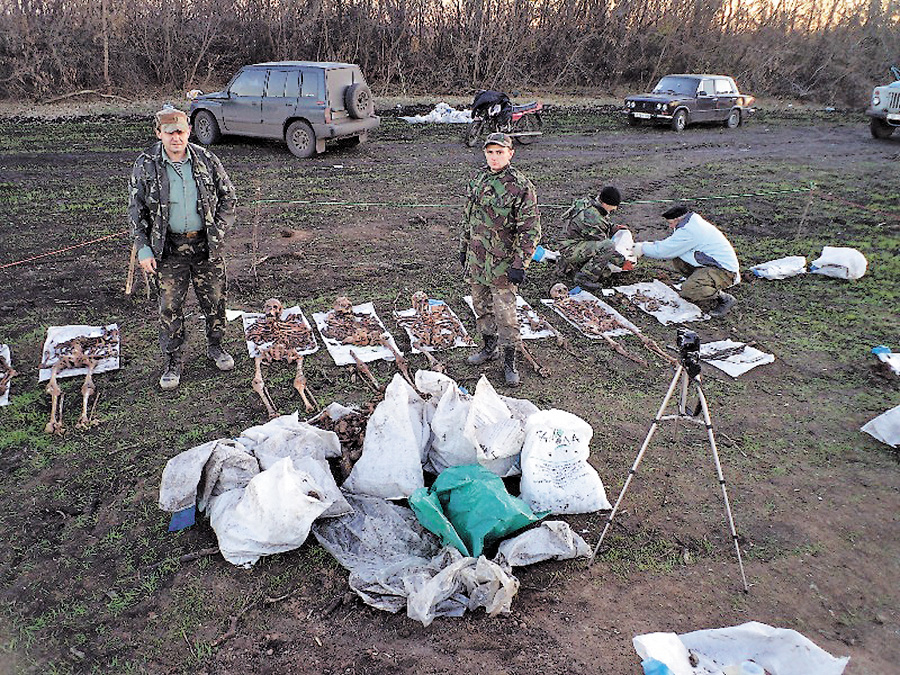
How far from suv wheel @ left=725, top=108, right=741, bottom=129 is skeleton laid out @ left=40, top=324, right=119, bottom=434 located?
1744 centimetres

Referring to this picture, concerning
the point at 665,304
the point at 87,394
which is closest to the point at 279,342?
the point at 87,394

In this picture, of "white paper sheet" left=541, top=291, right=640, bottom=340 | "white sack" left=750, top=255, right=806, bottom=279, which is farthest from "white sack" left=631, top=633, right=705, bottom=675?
"white sack" left=750, top=255, right=806, bottom=279

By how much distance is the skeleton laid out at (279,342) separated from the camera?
543 cm

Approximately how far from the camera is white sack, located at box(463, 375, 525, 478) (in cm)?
418

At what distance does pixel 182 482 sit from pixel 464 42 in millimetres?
20912

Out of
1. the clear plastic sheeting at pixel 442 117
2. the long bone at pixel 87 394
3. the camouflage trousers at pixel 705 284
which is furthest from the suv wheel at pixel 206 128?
the camouflage trousers at pixel 705 284

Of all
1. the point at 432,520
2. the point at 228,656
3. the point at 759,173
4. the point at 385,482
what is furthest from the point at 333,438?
the point at 759,173

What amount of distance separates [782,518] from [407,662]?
2634 mm

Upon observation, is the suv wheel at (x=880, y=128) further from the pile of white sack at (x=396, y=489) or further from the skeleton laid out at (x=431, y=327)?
the pile of white sack at (x=396, y=489)

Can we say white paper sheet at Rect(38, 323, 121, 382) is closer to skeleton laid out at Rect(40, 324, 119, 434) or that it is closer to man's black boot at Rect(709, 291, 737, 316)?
skeleton laid out at Rect(40, 324, 119, 434)

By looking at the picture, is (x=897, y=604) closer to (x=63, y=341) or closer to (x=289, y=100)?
(x=63, y=341)

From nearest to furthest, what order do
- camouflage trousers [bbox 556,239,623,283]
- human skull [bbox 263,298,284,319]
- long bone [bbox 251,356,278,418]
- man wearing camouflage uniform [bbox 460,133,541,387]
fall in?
long bone [bbox 251,356,278,418]
man wearing camouflage uniform [bbox 460,133,541,387]
human skull [bbox 263,298,284,319]
camouflage trousers [bbox 556,239,623,283]

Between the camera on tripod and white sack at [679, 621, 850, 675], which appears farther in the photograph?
the camera on tripod

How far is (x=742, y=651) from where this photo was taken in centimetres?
290
